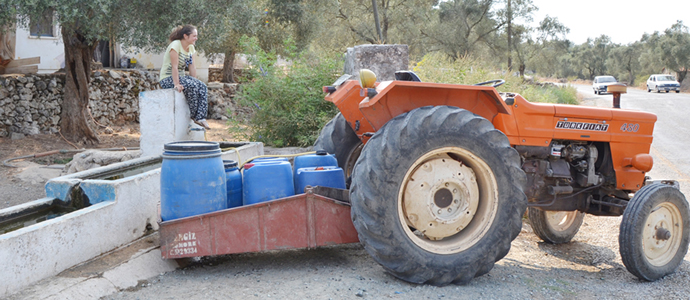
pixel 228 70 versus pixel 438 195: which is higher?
pixel 228 70

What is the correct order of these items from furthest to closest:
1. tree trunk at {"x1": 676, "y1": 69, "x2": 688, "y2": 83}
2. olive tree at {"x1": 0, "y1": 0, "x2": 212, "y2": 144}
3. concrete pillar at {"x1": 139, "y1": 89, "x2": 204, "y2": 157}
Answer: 1. tree trunk at {"x1": 676, "y1": 69, "x2": 688, "y2": 83}
2. olive tree at {"x1": 0, "y1": 0, "x2": 212, "y2": 144}
3. concrete pillar at {"x1": 139, "y1": 89, "x2": 204, "y2": 157}

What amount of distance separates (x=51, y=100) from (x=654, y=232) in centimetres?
1347

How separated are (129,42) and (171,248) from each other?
7.50 m

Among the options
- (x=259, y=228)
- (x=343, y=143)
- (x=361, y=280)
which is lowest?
(x=361, y=280)

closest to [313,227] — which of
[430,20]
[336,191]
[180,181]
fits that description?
[336,191]

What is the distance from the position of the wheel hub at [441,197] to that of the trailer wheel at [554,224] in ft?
7.48

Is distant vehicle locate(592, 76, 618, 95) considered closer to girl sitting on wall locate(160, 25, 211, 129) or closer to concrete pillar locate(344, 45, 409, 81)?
concrete pillar locate(344, 45, 409, 81)

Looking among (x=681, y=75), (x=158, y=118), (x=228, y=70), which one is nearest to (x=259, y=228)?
(x=158, y=118)

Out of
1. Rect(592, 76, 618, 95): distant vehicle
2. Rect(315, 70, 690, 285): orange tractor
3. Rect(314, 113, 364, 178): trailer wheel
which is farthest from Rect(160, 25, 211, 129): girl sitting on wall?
Rect(592, 76, 618, 95): distant vehicle

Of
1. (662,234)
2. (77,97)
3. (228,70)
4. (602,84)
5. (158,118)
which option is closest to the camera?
(662,234)

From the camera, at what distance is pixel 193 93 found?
670 cm

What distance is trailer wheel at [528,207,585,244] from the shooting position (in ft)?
18.5

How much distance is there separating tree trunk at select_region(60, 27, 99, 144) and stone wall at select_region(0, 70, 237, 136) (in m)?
0.78

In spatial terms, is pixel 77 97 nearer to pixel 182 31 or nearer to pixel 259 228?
pixel 182 31
